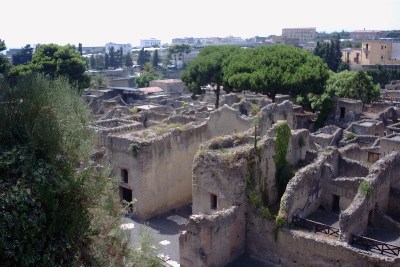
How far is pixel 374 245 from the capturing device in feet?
55.5

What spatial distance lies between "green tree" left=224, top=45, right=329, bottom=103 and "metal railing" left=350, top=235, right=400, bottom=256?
2517cm

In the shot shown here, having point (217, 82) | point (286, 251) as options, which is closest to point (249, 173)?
A: point (286, 251)

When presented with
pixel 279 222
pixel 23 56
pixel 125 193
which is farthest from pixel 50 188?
pixel 23 56

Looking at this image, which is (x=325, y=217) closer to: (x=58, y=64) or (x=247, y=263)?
(x=247, y=263)

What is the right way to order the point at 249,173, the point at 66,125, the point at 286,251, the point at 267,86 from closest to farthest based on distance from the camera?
the point at 66,125, the point at 286,251, the point at 249,173, the point at 267,86

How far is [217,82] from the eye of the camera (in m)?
47.9

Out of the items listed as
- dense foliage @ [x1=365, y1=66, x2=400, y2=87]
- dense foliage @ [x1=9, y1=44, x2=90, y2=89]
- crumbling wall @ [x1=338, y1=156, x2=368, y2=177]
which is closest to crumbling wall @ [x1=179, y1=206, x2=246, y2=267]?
crumbling wall @ [x1=338, y1=156, x2=368, y2=177]

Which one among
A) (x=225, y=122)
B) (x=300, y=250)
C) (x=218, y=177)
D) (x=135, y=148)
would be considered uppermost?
(x=225, y=122)

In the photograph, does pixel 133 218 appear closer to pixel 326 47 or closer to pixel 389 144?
pixel 389 144

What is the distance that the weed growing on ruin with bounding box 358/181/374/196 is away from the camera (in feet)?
62.1

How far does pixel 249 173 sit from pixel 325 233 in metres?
3.92

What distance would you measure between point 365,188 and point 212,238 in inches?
268

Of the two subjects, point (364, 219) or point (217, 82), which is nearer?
point (364, 219)

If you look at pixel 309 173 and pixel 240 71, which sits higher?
pixel 240 71
